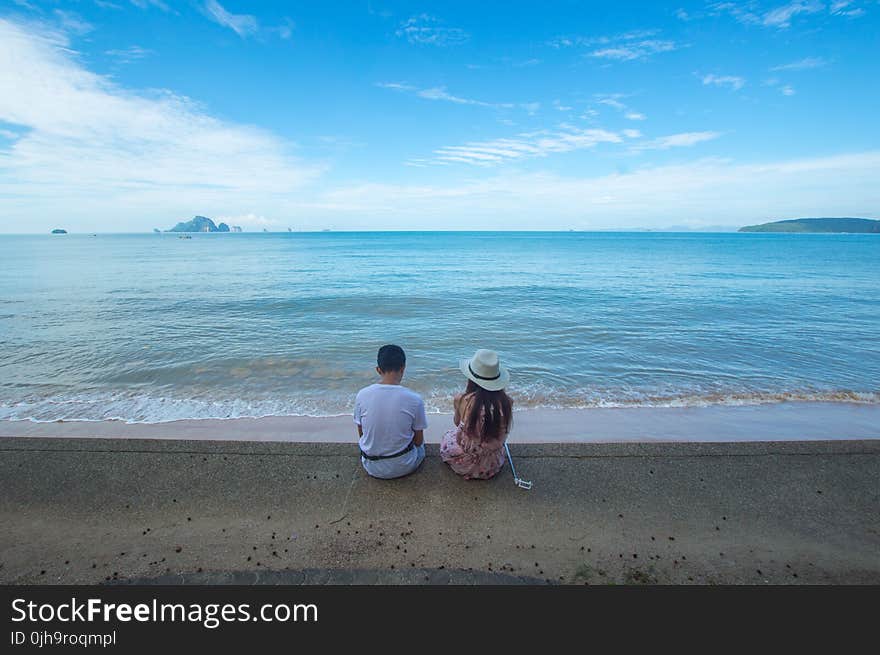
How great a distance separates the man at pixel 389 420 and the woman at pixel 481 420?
0.41 m

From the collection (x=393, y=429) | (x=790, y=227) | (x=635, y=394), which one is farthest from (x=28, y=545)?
(x=790, y=227)

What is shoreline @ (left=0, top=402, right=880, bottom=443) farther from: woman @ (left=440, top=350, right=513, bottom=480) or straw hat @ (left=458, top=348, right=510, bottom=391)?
straw hat @ (left=458, top=348, right=510, bottom=391)

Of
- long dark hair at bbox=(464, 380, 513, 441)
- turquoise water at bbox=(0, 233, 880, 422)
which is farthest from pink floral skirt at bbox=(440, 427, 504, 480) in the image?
turquoise water at bbox=(0, 233, 880, 422)

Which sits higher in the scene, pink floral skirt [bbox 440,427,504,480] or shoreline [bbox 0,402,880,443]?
pink floral skirt [bbox 440,427,504,480]

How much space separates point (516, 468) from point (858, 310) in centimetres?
2168

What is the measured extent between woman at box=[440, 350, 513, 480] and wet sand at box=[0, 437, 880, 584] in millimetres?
189

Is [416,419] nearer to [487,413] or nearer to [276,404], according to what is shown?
[487,413]

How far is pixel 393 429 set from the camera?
380 centimetres

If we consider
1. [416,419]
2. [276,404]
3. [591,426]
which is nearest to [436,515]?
[416,419]

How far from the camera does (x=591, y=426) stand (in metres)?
6.48

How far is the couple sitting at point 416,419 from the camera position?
377cm

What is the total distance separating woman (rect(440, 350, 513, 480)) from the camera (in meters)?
3.72

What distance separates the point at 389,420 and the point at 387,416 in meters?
0.04
